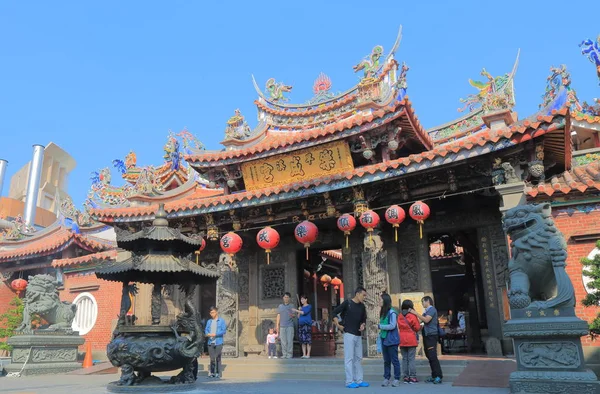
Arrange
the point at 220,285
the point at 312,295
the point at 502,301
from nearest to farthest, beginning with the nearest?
the point at 502,301 < the point at 220,285 < the point at 312,295

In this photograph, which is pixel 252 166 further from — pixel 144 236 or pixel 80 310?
pixel 80 310

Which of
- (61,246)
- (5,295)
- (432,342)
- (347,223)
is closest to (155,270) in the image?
(432,342)

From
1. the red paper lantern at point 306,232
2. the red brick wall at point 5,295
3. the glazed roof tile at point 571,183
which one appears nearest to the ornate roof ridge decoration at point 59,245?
the red brick wall at point 5,295

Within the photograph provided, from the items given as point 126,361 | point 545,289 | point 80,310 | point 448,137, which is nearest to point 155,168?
point 80,310

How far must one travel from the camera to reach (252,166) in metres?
12.0

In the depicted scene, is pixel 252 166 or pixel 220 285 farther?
pixel 252 166

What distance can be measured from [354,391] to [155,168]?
1331 cm

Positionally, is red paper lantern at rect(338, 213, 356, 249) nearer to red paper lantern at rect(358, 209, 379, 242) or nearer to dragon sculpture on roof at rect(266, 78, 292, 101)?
red paper lantern at rect(358, 209, 379, 242)

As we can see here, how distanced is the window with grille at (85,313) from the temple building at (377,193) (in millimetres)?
611

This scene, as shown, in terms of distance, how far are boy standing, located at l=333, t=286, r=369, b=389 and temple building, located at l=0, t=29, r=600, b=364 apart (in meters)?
2.58

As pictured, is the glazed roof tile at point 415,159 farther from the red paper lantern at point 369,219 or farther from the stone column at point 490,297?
the stone column at point 490,297

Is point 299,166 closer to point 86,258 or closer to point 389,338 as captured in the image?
point 389,338

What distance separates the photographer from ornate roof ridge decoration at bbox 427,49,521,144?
1155cm

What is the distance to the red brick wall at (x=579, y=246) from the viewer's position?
7.48 m
